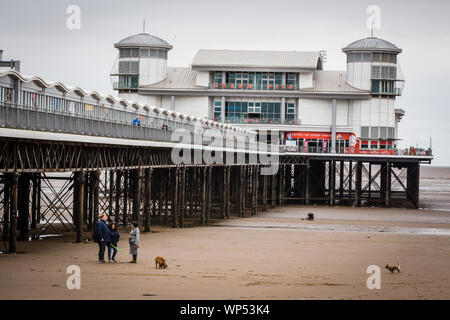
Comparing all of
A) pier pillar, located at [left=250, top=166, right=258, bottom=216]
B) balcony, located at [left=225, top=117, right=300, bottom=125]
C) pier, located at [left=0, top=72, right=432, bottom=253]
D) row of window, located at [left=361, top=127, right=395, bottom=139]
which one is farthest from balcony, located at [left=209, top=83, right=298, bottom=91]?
pier pillar, located at [left=250, top=166, right=258, bottom=216]

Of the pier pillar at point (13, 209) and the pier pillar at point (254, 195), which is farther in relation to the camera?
the pier pillar at point (254, 195)

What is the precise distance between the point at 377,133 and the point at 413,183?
8.18 meters

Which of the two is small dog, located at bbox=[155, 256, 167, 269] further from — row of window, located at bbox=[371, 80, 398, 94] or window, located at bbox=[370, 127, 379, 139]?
row of window, located at bbox=[371, 80, 398, 94]

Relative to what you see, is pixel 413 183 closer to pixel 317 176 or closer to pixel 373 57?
pixel 317 176

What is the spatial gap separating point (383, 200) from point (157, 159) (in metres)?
38.0

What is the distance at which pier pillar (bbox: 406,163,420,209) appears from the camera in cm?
7338

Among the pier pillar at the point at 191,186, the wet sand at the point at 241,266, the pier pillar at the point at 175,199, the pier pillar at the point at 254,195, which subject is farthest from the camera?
the pier pillar at the point at 254,195

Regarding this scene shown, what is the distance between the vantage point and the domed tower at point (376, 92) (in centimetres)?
8131

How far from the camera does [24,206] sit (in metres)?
32.9

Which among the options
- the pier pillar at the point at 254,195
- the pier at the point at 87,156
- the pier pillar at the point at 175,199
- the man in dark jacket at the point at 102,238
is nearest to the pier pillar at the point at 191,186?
the pier at the point at 87,156

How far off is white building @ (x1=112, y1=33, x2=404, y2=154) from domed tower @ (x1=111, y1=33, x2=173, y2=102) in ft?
0.32

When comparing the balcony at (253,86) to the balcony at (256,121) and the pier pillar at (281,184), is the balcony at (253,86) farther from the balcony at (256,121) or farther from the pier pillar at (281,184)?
the pier pillar at (281,184)

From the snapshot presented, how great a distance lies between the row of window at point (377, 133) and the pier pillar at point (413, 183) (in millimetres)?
3933

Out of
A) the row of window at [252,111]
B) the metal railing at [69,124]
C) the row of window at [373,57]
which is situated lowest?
the metal railing at [69,124]
